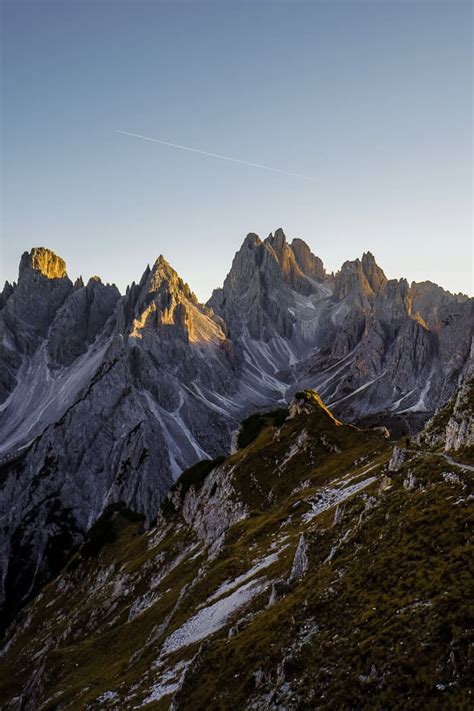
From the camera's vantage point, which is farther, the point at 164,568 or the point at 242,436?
the point at 242,436

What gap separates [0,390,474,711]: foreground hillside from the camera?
23.0m

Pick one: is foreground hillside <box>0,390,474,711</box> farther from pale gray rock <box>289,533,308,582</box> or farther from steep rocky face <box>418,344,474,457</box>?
steep rocky face <box>418,344,474,457</box>

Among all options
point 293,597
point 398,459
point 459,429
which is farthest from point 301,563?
point 459,429

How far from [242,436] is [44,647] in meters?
47.6

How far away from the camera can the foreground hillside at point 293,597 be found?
23.0 meters

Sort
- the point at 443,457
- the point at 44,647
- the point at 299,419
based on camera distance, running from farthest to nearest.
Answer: the point at 299,419
the point at 44,647
the point at 443,457

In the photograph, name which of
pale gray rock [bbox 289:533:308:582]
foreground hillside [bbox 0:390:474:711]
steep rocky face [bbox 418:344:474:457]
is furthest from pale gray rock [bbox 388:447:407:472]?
pale gray rock [bbox 289:533:308:582]

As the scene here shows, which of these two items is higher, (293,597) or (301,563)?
(301,563)

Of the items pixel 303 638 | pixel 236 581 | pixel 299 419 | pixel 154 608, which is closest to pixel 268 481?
pixel 299 419

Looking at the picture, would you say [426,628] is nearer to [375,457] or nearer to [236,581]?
[236,581]

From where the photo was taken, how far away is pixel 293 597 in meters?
33.6

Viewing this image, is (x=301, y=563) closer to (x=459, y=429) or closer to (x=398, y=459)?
(x=398, y=459)

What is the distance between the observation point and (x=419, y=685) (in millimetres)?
20422

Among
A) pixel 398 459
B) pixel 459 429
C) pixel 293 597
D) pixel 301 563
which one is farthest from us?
pixel 398 459
